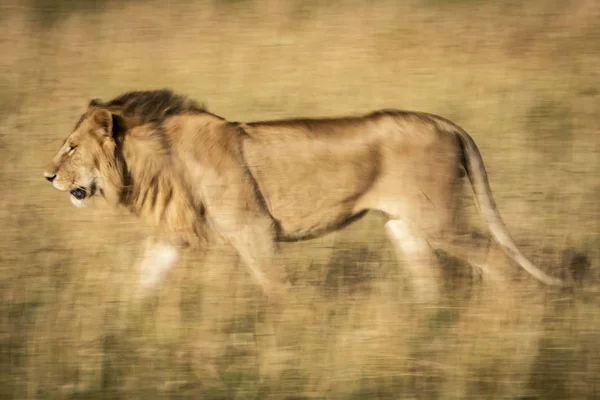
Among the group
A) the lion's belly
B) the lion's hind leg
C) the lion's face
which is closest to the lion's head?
the lion's face

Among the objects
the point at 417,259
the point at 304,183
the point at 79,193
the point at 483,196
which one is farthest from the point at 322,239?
the point at 79,193

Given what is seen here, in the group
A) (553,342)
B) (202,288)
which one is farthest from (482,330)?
(202,288)

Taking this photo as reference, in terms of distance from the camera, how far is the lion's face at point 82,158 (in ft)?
16.6

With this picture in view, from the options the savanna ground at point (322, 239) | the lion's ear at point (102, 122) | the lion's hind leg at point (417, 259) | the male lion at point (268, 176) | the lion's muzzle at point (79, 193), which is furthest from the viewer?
the lion's muzzle at point (79, 193)

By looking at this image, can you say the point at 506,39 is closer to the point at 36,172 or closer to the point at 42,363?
the point at 36,172

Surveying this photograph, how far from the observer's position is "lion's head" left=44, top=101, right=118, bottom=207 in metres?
5.07

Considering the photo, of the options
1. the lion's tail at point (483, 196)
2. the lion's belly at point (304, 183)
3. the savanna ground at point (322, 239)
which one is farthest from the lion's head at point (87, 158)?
the lion's tail at point (483, 196)

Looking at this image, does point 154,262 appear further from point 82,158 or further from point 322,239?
point 322,239

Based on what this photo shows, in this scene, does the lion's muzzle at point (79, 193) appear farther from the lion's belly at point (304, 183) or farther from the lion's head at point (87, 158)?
the lion's belly at point (304, 183)

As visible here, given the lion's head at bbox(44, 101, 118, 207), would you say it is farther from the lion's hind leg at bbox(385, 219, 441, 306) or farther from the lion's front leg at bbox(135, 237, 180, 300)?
the lion's hind leg at bbox(385, 219, 441, 306)

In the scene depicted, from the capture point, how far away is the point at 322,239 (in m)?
5.48

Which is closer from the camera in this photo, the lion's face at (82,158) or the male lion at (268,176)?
the male lion at (268,176)

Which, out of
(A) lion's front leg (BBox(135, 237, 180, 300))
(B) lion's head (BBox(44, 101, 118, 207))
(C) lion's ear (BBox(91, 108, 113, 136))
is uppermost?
(C) lion's ear (BBox(91, 108, 113, 136))

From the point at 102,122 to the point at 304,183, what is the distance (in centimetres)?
111
